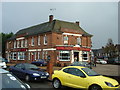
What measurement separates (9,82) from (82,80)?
15.2 feet

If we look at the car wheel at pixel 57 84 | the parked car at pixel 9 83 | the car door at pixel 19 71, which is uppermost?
the parked car at pixel 9 83

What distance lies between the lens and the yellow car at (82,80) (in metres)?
7.99

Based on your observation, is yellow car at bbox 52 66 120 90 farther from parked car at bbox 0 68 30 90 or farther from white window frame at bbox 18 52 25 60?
white window frame at bbox 18 52 25 60

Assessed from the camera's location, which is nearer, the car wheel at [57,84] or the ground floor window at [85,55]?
the car wheel at [57,84]

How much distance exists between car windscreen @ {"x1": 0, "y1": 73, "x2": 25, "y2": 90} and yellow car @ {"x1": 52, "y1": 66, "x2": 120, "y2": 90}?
4.34 meters

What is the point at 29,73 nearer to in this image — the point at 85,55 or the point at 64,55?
the point at 64,55

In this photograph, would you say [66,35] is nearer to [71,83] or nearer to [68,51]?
[68,51]

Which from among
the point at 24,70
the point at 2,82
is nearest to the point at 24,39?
the point at 24,70

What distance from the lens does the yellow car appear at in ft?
26.2

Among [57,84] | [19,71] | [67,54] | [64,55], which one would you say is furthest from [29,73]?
[67,54]

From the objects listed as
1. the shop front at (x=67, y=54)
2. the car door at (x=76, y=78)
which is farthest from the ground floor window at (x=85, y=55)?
the car door at (x=76, y=78)

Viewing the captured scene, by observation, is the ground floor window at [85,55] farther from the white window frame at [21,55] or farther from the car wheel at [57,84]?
the car wheel at [57,84]

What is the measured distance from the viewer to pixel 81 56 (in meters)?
34.9

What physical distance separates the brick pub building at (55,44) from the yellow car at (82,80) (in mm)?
22375
